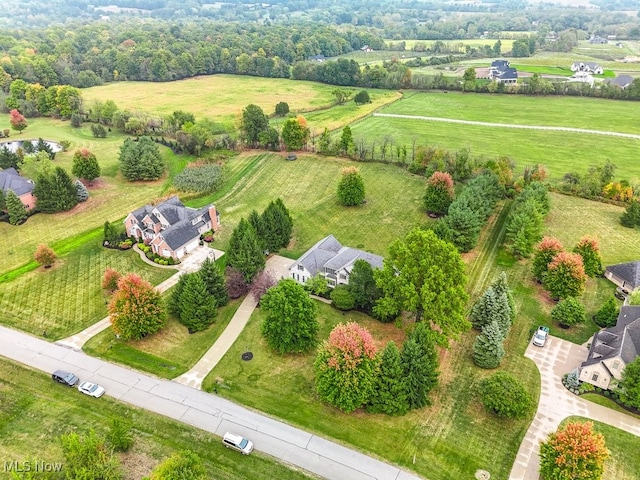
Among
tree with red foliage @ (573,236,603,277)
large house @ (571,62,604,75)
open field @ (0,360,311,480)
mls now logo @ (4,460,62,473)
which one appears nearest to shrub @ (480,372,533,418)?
open field @ (0,360,311,480)

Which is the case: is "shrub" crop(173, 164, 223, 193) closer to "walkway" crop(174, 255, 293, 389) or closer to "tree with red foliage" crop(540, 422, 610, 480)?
"walkway" crop(174, 255, 293, 389)

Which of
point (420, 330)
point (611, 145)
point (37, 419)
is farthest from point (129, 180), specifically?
point (611, 145)

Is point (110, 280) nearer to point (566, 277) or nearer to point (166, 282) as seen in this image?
point (166, 282)

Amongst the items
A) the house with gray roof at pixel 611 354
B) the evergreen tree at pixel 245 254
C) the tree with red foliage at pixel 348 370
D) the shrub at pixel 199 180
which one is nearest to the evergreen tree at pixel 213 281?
the evergreen tree at pixel 245 254

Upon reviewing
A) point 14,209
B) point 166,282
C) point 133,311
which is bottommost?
point 166,282

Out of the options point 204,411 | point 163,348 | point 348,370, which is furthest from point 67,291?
point 348,370

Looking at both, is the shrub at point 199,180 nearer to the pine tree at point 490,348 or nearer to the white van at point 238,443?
the white van at point 238,443
